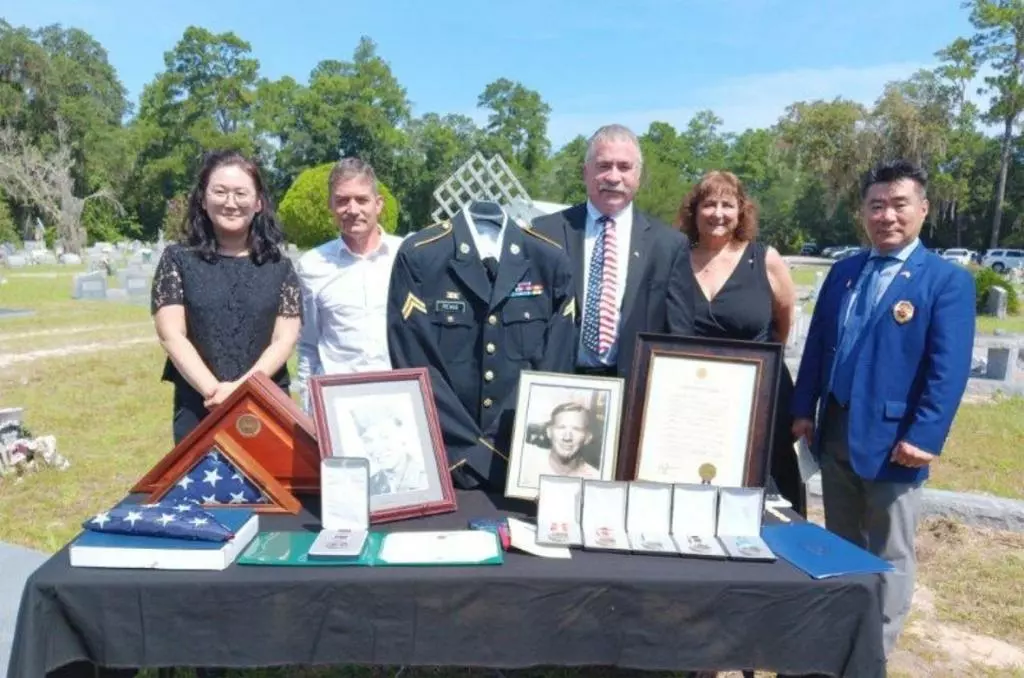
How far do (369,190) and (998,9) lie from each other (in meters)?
49.2

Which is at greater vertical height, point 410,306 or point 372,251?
point 372,251

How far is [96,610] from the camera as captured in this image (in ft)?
5.69

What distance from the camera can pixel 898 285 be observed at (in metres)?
2.65

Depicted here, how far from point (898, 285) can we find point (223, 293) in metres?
2.27

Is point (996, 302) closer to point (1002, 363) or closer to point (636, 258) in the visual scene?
point (1002, 363)

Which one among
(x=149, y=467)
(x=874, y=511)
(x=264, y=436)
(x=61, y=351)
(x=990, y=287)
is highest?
(x=990, y=287)

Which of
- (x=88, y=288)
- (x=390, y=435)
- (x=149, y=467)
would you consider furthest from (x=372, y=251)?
(x=88, y=288)

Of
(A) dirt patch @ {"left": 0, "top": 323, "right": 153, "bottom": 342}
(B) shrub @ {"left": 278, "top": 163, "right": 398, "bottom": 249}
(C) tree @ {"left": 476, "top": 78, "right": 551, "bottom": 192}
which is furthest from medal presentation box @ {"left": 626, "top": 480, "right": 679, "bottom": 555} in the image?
(C) tree @ {"left": 476, "top": 78, "right": 551, "bottom": 192}

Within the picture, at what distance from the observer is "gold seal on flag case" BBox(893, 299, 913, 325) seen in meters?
2.62

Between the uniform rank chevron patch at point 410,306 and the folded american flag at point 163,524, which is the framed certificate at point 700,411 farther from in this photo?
the folded american flag at point 163,524

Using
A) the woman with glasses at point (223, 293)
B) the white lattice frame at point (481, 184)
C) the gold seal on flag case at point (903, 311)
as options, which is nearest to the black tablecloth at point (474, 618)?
the woman with glasses at point (223, 293)

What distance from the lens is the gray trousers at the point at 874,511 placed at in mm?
2740

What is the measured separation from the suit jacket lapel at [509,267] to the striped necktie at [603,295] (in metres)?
0.43

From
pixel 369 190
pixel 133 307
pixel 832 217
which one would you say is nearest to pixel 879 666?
pixel 369 190
